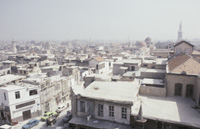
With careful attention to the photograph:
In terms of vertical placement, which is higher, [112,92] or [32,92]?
[112,92]

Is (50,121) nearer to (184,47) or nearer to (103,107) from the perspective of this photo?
(103,107)

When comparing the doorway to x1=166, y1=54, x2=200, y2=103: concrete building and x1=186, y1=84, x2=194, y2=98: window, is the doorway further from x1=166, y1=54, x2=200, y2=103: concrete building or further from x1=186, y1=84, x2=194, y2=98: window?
x1=186, y1=84, x2=194, y2=98: window

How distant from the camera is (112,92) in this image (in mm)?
20438

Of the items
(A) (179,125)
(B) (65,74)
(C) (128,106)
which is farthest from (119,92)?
(B) (65,74)

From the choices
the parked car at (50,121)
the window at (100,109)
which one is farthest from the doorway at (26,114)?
the window at (100,109)

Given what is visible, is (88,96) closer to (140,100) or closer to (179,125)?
(140,100)

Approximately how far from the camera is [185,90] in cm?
2325

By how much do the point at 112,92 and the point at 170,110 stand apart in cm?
776

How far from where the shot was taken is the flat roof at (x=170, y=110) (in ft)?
54.0

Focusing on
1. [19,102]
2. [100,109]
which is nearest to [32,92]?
[19,102]

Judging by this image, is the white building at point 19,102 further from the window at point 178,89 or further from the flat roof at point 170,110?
the window at point 178,89

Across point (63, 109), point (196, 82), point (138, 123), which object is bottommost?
point (63, 109)

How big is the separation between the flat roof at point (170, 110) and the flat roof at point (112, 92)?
6.04ft

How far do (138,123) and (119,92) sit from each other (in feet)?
15.4
